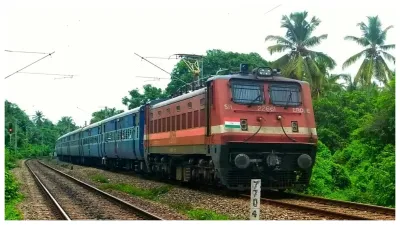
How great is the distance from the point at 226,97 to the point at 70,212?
199 inches

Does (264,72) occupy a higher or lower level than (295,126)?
higher

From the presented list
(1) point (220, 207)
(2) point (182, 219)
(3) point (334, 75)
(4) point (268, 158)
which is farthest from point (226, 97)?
(3) point (334, 75)

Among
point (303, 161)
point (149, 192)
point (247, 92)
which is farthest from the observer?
point (149, 192)

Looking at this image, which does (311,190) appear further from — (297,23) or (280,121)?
(297,23)

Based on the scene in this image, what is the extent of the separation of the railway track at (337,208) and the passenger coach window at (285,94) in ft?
8.75

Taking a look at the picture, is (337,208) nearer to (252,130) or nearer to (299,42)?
(252,130)

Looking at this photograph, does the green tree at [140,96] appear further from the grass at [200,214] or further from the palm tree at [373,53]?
the grass at [200,214]

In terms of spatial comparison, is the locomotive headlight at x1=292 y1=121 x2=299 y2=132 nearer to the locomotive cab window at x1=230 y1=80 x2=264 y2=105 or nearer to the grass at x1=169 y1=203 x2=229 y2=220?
the locomotive cab window at x1=230 y1=80 x2=264 y2=105

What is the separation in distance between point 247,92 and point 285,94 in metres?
1.17

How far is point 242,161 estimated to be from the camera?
51.2 ft

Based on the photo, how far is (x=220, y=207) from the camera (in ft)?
47.1

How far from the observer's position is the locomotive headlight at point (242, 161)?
15.5 m

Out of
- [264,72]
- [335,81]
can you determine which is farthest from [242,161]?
[335,81]

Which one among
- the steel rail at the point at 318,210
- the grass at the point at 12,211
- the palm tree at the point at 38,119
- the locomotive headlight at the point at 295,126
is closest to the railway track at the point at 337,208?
the steel rail at the point at 318,210
